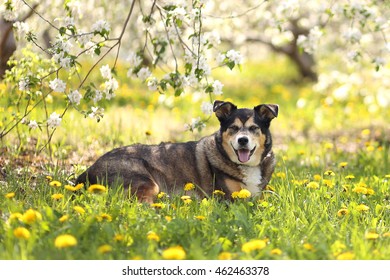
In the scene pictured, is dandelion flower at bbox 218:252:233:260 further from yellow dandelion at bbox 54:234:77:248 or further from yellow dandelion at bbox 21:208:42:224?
yellow dandelion at bbox 21:208:42:224

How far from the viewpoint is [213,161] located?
→ 253 inches

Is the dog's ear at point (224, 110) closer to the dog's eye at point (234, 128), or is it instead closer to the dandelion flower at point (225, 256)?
the dog's eye at point (234, 128)

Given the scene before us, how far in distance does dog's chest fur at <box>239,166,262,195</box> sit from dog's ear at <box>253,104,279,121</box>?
0.52m

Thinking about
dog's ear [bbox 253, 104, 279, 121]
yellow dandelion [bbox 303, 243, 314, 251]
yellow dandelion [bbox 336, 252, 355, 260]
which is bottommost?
yellow dandelion [bbox 336, 252, 355, 260]

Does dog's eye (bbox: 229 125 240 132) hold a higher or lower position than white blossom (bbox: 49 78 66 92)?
lower

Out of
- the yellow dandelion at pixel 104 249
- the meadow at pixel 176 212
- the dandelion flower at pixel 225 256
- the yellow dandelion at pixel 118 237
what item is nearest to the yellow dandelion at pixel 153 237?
the meadow at pixel 176 212

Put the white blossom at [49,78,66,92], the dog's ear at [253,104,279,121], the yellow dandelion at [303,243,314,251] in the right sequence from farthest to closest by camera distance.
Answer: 1. the dog's ear at [253,104,279,121]
2. the white blossom at [49,78,66,92]
3. the yellow dandelion at [303,243,314,251]

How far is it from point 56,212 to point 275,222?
5.59 ft

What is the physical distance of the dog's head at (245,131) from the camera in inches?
239

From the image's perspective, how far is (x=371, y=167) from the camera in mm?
7727

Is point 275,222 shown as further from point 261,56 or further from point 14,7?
point 261,56

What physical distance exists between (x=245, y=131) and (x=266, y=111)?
1.21ft

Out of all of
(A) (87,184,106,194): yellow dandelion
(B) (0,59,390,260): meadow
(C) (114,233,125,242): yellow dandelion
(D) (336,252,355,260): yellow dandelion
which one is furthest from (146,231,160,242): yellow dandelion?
(D) (336,252,355,260): yellow dandelion

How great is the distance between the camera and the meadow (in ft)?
13.7
